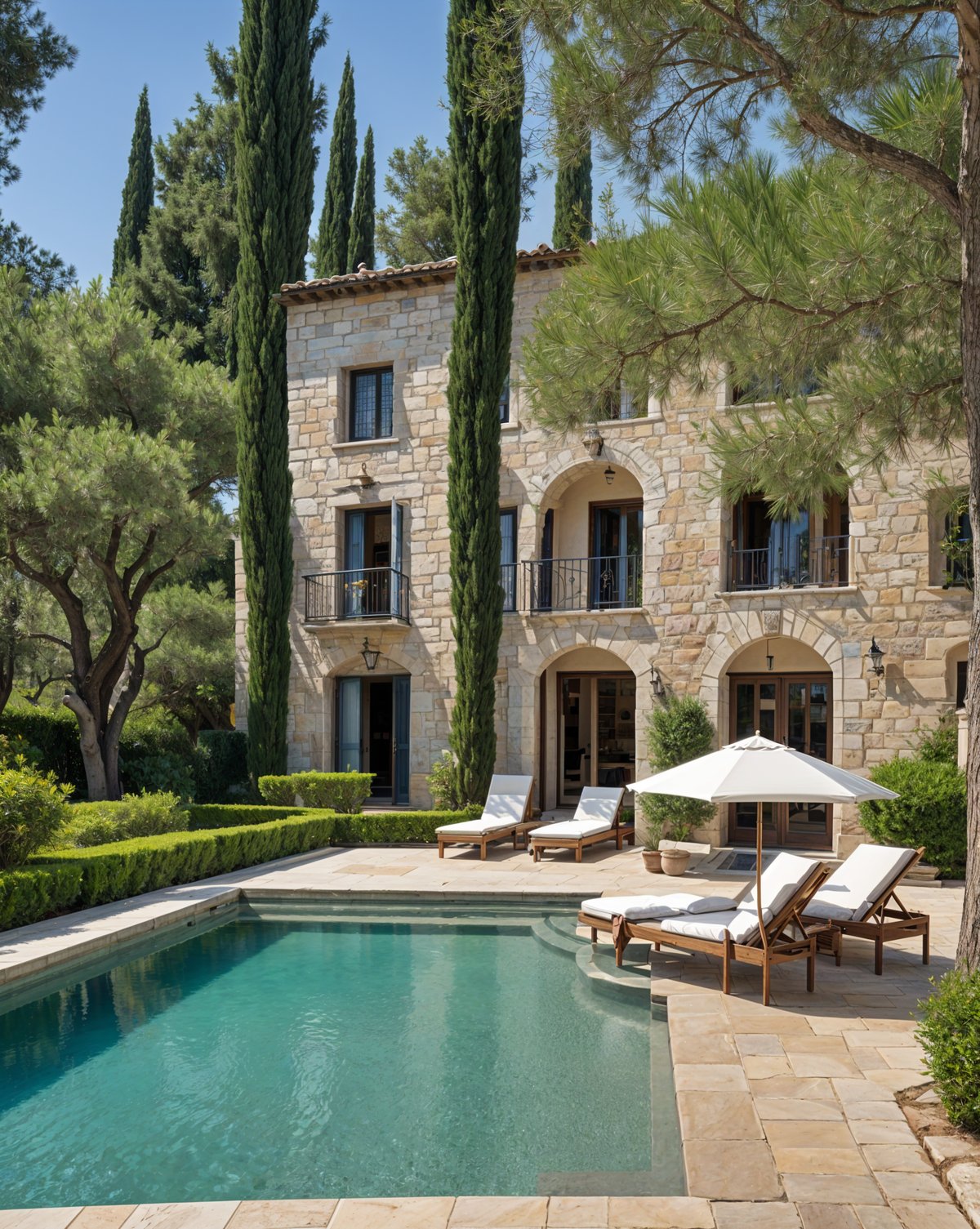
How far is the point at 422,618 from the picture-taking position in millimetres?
18562

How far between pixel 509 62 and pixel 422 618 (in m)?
12.3

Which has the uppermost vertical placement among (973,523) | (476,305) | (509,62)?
(476,305)

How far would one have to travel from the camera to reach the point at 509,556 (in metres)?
18.5

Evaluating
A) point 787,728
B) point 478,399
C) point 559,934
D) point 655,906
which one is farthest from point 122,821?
point 787,728

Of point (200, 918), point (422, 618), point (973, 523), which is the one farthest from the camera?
point (422, 618)

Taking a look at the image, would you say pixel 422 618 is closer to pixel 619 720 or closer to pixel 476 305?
pixel 619 720

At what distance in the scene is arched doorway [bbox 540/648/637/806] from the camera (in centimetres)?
1902

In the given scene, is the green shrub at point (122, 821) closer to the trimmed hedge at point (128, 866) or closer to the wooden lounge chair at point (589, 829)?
the trimmed hedge at point (128, 866)

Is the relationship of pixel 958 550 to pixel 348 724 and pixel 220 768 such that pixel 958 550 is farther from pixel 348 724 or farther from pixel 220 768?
pixel 220 768

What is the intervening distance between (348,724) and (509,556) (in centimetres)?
455

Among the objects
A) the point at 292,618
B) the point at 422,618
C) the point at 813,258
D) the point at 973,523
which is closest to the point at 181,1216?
the point at 973,523

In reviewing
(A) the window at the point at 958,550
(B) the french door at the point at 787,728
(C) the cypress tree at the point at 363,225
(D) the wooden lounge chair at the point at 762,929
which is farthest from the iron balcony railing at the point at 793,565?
(C) the cypress tree at the point at 363,225

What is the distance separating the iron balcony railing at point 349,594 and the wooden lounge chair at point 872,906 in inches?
452

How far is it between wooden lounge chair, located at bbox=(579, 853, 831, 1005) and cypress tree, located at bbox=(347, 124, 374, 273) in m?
21.3
